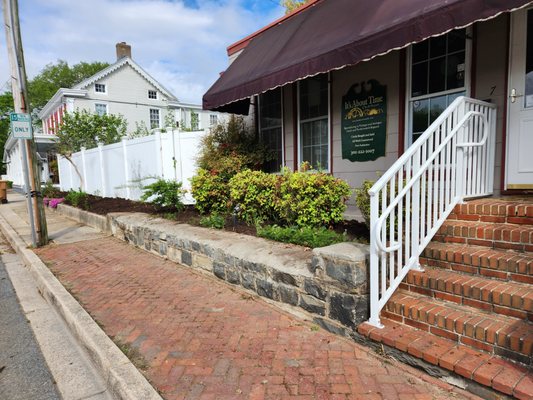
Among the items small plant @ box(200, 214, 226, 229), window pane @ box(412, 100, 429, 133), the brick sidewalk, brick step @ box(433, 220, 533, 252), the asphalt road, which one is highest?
window pane @ box(412, 100, 429, 133)

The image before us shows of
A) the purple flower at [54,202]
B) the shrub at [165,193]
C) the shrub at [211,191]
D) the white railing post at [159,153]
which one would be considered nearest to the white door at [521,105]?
the shrub at [211,191]

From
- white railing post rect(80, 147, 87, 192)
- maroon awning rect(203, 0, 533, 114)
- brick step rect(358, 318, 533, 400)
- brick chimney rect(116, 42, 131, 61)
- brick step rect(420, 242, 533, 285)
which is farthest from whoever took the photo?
brick chimney rect(116, 42, 131, 61)

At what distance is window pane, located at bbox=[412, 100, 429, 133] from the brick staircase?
1.96 meters

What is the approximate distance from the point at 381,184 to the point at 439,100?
2817 millimetres

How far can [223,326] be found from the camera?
347cm

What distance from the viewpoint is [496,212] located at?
3371 millimetres

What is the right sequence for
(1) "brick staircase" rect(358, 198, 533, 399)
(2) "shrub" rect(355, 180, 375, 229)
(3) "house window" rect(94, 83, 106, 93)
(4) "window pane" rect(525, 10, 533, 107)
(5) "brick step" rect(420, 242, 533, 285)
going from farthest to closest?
1. (3) "house window" rect(94, 83, 106, 93)
2. (2) "shrub" rect(355, 180, 375, 229)
3. (4) "window pane" rect(525, 10, 533, 107)
4. (5) "brick step" rect(420, 242, 533, 285)
5. (1) "brick staircase" rect(358, 198, 533, 399)

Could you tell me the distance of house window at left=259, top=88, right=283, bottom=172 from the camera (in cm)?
774

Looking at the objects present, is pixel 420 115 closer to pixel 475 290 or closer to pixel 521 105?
pixel 521 105

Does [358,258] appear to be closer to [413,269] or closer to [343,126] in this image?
[413,269]

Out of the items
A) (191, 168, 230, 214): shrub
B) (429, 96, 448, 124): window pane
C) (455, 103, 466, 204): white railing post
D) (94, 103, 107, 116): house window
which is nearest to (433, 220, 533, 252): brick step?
(455, 103, 466, 204): white railing post

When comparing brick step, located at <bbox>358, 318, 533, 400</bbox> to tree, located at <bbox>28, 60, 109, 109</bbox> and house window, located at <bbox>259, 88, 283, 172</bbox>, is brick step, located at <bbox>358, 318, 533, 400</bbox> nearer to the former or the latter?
house window, located at <bbox>259, 88, 283, 172</bbox>

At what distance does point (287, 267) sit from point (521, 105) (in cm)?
310

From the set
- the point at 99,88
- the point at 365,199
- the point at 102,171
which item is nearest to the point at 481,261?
the point at 365,199
